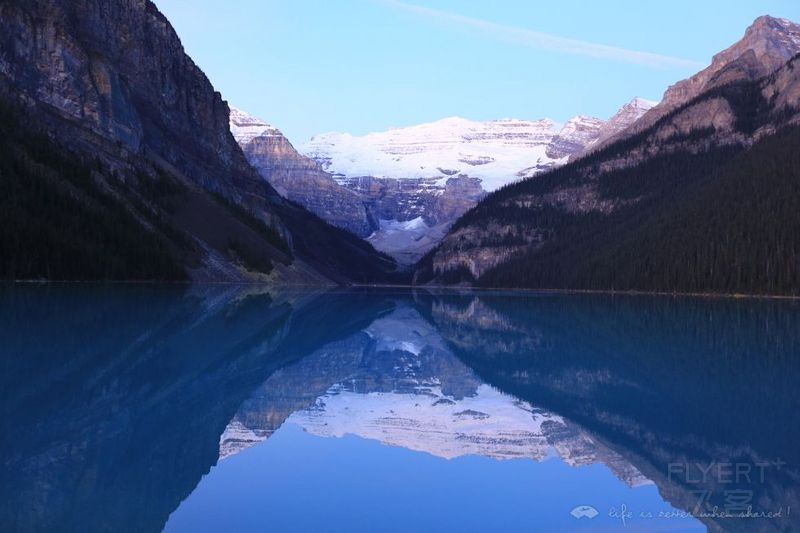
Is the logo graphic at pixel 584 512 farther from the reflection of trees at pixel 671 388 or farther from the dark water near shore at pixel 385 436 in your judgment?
the reflection of trees at pixel 671 388

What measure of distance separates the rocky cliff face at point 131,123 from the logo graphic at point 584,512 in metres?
91.0

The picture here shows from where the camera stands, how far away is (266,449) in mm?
17516

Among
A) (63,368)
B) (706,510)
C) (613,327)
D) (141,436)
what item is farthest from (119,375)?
Result: (613,327)

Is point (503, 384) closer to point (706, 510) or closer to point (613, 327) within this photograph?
point (706, 510)

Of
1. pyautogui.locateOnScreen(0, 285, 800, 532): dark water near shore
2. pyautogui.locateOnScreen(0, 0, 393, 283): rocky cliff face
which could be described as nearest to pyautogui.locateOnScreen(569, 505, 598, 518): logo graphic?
pyautogui.locateOnScreen(0, 285, 800, 532): dark water near shore

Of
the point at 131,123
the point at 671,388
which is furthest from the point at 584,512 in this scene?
the point at 131,123

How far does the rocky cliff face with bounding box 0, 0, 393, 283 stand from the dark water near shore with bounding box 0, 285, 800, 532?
7356 centimetres

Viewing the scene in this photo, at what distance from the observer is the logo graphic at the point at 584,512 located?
13391 mm

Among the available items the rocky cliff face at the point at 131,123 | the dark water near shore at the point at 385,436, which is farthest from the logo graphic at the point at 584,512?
the rocky cliff face at the point at 131,123

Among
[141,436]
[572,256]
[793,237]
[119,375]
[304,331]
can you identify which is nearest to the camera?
[141,436]

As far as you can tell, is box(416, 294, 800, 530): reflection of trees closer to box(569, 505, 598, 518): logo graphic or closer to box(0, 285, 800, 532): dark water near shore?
box(0, 285, 800, 532): dark water near shore

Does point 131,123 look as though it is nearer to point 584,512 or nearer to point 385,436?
point 385,436

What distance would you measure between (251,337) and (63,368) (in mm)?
15589

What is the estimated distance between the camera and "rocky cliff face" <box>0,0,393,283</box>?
127m
